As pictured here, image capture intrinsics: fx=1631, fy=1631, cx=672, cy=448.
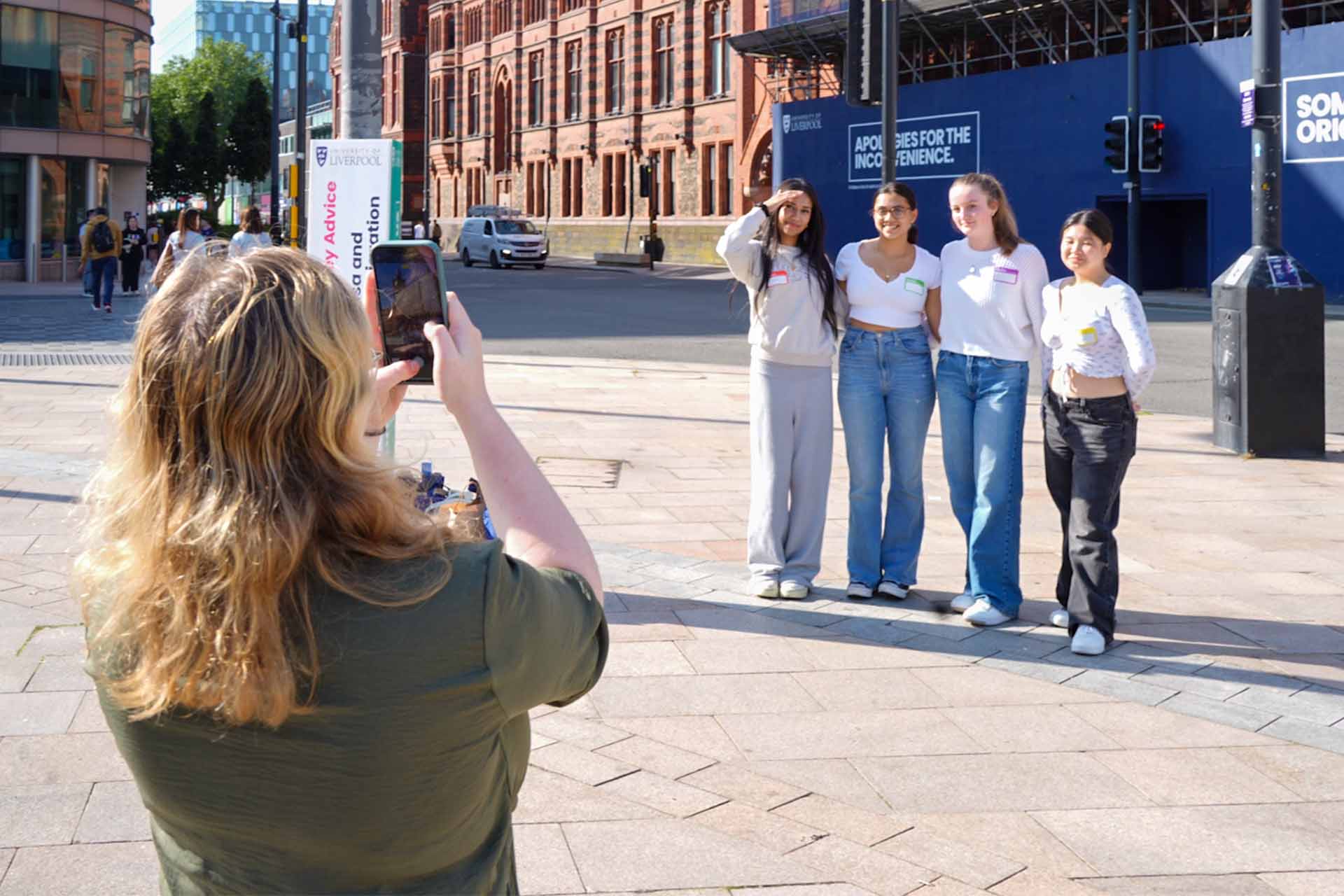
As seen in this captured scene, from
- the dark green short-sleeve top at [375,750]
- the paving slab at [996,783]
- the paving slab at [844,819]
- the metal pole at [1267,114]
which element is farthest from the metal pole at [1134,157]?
the dark green short-sleeve top at [375,750]

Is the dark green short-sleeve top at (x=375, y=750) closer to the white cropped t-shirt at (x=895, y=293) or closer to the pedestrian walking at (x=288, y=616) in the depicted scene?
the pedestrian walking at (x=288, y=616)

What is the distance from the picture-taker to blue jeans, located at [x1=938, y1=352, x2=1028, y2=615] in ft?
21.4

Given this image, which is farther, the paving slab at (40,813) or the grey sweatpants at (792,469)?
the grey sweatpants at (792,469)

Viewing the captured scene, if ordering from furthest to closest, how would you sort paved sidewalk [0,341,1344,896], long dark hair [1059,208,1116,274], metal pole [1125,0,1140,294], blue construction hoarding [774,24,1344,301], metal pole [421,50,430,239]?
metal pole [421,50,430,239] < metal pole [1125,0,1140,294] < blue construction hoarding [774,24,1344,301] < long dark hair [1059,208,1116,274] < paved sidewalk [0,341,1344,896]

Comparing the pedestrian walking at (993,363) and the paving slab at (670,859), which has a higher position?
the pedestrian walking at (993,363)

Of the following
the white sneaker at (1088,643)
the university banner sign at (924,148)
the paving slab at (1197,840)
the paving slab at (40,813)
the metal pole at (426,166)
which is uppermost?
the metal pole at (426,166)

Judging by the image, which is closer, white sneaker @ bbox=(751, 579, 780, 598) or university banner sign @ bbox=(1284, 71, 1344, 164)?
white sneaker @ bbox=(751, 579, 780, 598)

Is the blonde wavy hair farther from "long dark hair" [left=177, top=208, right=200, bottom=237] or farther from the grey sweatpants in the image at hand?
"long dark hair" [left=177, top=208, right=200, bottom=237]

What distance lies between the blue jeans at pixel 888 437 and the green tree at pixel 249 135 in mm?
71335

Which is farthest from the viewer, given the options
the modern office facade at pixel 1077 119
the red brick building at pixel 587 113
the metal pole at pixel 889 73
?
the red brick building at pixel 587 113

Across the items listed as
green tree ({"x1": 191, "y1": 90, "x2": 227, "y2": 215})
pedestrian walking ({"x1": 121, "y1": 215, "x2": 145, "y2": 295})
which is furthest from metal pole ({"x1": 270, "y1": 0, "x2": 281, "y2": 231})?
green tree ({"x1": 191, "y1": 90, "x2": 227, "y2": 215})

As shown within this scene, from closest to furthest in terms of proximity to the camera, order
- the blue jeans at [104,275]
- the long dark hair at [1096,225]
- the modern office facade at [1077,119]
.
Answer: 1. the long dark hair at [1096,225]
2. the blue jeans at [104,275]
3. the modern office facade at [1077,119]

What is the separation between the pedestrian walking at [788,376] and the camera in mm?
6820

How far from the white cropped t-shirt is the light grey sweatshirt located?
0.11 m
